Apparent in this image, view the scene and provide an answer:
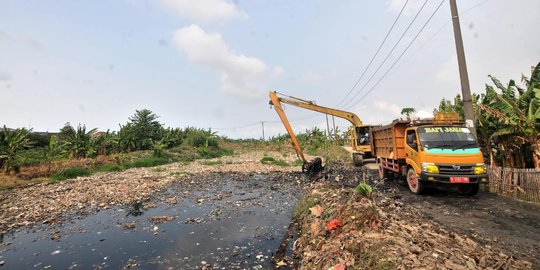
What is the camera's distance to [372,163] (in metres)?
24.0

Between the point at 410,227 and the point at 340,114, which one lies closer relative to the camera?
the point at 410,227

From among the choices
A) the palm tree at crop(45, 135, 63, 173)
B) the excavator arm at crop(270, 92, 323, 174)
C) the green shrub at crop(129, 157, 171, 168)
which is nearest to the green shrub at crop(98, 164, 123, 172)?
the green shrub at crop(129, 157, 171, 168)

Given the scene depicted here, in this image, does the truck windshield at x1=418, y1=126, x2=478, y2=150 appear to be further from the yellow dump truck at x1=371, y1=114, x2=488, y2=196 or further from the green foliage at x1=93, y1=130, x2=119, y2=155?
the green foliage at x1=93, y1=130, x2=119, y2=155

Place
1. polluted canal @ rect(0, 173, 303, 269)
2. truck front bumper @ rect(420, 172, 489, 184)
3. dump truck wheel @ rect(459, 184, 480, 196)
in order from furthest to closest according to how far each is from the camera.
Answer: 1. dump truck wheel @ rect(459, 184, 480, 196)
2. truck front bumper @ rect(420, 172, 489, 184)
3. polluted canal @ rect(0, 173, 303, 269)

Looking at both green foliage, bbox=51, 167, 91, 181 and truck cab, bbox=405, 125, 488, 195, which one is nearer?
truck cab, bbox=405, 125, 488, 195

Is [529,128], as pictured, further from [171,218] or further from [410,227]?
[171,218]

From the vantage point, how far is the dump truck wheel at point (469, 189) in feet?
34.7

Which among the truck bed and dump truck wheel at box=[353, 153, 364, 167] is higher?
the truck bed

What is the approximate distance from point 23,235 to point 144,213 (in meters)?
3.54

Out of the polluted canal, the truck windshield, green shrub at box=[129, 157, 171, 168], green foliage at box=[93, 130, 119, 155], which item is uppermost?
green foliage at box=[93, 130, 119, 155]

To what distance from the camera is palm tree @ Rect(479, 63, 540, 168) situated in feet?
35.4

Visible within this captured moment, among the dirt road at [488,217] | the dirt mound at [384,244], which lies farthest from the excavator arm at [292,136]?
the dirt mound at [384,244]

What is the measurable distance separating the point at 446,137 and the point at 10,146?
24.1m

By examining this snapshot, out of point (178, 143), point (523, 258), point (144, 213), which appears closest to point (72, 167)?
point (144, 213)
